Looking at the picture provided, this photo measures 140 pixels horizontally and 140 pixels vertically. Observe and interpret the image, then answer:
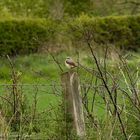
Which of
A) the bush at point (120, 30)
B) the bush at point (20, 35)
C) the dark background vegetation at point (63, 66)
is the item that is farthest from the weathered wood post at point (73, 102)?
the bush at point (120, 30)

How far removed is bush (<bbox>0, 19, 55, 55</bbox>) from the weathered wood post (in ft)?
49.9

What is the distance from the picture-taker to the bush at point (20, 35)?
73.5ft

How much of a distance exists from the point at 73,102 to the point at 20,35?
1585 cm

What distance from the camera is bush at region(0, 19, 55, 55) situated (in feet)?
73.5

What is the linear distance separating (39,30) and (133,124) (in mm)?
15762

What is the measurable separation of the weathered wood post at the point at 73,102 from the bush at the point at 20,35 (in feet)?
49.9

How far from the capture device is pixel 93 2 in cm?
3198

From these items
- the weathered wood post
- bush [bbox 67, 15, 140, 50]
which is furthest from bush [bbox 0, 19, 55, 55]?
the weathered wood post

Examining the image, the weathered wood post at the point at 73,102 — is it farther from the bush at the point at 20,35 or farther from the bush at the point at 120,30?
the bush at the point at 120,30

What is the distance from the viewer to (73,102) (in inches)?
277

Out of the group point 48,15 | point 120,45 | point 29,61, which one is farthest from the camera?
point 48,15

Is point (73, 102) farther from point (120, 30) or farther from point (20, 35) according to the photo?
point (120, 30)

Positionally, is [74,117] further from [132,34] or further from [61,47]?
[132,34]

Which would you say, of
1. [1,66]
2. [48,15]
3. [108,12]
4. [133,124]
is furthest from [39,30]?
[133,124]
